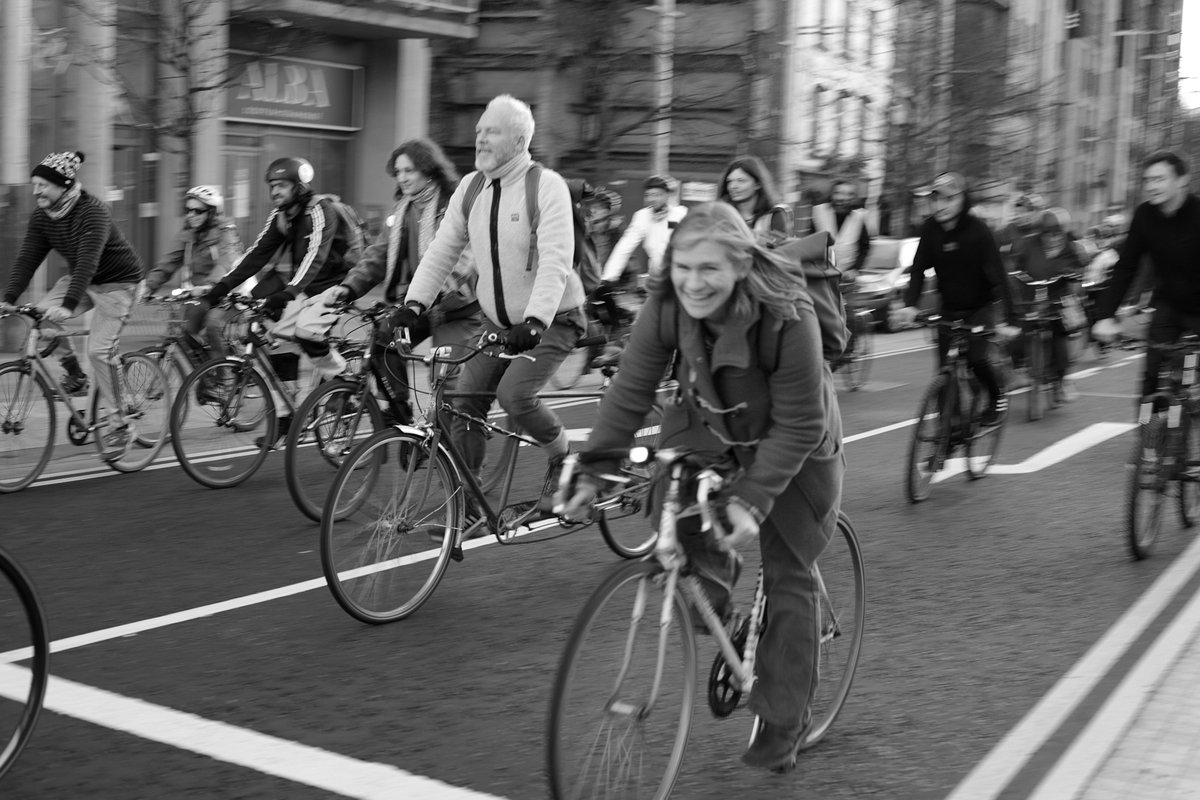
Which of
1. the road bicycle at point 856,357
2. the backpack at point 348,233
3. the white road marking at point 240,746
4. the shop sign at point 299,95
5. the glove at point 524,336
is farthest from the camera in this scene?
the shop sign at point 299,95

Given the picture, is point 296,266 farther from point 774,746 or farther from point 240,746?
point 774,746

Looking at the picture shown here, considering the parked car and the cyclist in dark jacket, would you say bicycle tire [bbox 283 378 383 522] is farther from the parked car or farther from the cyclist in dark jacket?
the parked car

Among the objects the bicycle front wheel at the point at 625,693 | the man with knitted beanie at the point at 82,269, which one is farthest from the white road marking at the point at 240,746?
the man with knitted beanie at the point at 82,269

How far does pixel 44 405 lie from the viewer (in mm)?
8867

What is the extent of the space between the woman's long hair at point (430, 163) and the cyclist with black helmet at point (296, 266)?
4.42 feet

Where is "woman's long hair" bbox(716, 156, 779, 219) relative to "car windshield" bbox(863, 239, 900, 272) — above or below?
above

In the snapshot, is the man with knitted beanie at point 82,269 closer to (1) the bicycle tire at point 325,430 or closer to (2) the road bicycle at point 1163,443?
(1) the bicycle tire at point 325,430

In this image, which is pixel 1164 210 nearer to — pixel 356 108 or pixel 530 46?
pixel 356 108

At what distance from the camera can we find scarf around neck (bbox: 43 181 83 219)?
29.8ft

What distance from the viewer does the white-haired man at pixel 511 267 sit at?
6.51 meters

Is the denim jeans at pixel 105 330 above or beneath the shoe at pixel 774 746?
above

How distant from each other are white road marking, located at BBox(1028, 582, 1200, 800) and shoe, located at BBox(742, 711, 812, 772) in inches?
26.3

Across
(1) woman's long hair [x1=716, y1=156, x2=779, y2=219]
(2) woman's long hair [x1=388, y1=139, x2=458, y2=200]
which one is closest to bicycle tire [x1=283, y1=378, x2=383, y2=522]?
(2) woman's long hair [x1=388, y1=139, x2=458, y2=200]

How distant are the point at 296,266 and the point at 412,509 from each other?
11.5ft
